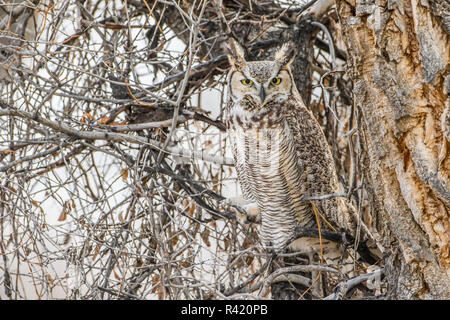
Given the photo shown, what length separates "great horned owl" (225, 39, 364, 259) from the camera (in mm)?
2186

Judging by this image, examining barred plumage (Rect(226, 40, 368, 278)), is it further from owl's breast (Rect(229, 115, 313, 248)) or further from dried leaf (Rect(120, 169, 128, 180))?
dried leaf (Rect(120, 169, 128, 180))

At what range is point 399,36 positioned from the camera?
1.15 metres

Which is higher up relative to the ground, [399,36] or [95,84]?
[95,84]

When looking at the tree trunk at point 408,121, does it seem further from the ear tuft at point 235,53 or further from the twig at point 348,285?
the ear tuft at point 235,53

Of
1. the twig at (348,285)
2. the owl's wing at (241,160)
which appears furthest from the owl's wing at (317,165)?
the twig at (348,285)

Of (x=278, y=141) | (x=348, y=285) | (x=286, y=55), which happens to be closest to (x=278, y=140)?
(x=278, y=141)

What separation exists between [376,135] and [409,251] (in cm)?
30

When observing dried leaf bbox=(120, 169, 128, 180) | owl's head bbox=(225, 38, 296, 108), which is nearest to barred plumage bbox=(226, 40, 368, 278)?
owl's head bbox=(225, 38, 296, 108)

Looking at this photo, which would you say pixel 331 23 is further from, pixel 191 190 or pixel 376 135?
pixel 376 135

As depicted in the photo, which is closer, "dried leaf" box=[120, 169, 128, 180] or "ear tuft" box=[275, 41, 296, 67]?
"ear tuft" box=[275, 41, 296, 67]

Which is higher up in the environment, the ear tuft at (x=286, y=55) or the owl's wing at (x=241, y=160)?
the ear tuft at (x=286, y=55)

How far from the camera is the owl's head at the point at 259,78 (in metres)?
2.16
